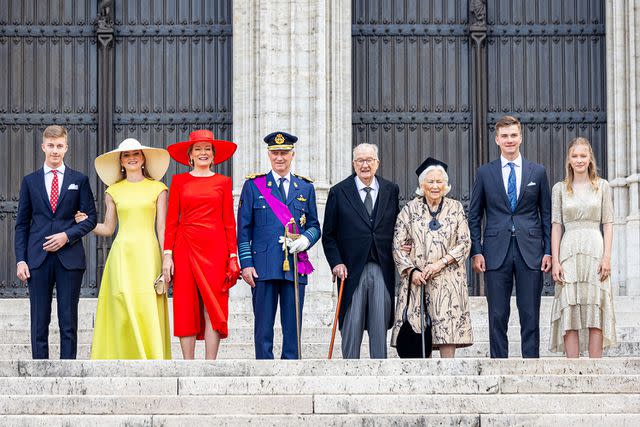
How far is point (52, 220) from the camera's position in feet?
33.1

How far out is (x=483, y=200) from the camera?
10.1m

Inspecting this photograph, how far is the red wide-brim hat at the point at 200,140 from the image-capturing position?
9.96 m

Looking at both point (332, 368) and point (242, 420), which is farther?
point (332, 368)

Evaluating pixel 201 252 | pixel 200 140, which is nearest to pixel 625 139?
pixel 200 140

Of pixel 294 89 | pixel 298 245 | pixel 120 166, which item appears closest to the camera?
pixel 298 245

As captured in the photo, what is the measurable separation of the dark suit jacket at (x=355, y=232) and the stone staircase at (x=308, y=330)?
1.58 meters

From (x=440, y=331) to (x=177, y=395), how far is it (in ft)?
7.40

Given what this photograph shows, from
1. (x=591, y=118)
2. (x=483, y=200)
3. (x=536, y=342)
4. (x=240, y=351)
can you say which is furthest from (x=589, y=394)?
(x=591, y=118)

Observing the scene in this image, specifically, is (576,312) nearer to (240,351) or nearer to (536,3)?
(240,351)

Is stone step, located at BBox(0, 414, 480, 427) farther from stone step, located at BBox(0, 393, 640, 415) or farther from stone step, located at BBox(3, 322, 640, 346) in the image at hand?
stone step, located at BBox(3, 322, 640, 346)

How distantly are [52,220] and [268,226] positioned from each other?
152 cm

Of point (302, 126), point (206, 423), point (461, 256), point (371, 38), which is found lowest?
point (206, 423)

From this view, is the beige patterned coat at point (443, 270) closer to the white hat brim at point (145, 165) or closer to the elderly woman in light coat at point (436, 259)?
the elderly woman in light coat at point (436, 259)

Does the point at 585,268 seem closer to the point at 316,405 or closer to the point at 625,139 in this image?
the point at 316,405
